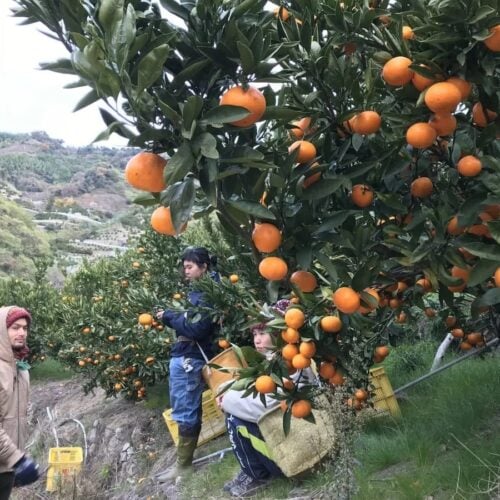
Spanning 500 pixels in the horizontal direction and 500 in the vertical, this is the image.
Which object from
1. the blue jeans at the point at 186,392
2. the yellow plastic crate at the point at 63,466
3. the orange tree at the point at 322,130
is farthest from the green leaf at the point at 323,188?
the yellow plastic crate at the point at 63,466

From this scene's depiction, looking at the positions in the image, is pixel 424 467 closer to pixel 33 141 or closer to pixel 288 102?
pixel 288 102

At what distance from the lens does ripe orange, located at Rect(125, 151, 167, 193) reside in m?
1.37

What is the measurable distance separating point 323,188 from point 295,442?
2.05 metres

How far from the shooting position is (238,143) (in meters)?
1.59

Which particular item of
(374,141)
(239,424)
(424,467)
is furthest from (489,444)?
(374,141)

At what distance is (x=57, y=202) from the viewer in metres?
55.7

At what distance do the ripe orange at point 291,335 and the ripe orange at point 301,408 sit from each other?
352mm

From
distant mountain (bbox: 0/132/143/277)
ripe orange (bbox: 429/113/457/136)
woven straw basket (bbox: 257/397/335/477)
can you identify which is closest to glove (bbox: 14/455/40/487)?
woven straw basket (bbox: 257/397/335/477)

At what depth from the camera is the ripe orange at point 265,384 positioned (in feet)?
6.55

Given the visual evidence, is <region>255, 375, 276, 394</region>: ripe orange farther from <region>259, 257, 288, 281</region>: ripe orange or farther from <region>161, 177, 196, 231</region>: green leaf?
<region>161, 177, 196, 231</region>: green leaf

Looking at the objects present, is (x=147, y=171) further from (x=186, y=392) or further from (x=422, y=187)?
(x=186, y=392)

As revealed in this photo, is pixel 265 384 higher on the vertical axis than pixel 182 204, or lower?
lower

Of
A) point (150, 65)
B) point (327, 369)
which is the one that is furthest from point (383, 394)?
point (150, 65)

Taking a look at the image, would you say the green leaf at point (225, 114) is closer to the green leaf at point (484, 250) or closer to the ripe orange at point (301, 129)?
the ripe orange at point (301, 129)
